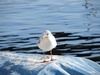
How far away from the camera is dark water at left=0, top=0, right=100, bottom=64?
15191 millimetres

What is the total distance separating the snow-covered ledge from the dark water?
5252mm

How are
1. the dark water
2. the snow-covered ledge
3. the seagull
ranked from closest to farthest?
1. the snow-covered ledge
2. the seagull
3. the dark water

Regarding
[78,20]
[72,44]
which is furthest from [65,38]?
[78,20]

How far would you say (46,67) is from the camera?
7691 millimetres

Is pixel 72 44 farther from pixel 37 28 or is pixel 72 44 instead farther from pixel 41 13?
pixel 41 13

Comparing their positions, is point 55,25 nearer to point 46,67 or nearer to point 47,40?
point 47,40

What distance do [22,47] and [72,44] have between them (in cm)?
225

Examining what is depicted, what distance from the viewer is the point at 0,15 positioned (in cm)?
2484

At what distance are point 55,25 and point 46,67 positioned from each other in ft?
39.3

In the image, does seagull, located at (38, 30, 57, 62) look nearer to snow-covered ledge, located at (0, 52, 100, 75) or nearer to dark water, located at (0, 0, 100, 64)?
snow-covered ledge, located at (0, 52, 100, 75)

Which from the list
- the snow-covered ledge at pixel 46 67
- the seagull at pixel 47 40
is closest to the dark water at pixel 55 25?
the snow-covered ledge at pixel 46 67

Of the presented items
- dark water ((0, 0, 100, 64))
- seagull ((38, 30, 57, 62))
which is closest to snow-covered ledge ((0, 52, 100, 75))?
seagull ((38, 30, 57, 62))

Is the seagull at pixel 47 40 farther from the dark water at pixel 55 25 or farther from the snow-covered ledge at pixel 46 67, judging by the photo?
the dark water at pixel 55 25

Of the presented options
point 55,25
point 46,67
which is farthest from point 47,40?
point 55,25
